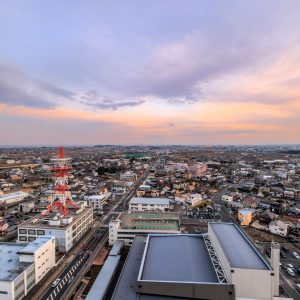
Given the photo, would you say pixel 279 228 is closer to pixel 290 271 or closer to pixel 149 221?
pixel 290 271

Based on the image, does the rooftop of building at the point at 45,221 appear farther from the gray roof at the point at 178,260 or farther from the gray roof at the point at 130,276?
the gray roof at the point at 178,260

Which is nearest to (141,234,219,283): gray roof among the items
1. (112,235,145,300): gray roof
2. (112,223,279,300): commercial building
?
(112,223,279,300): commercial building

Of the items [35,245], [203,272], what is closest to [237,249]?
[203,272]

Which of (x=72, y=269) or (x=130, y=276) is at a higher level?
(x=130, y=276)

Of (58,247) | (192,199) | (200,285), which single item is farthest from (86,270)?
(192,199)

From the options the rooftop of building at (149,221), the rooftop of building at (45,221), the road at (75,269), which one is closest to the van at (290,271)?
the rooftop of building at (149,221)

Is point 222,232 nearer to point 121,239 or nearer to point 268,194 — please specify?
point 121,239
